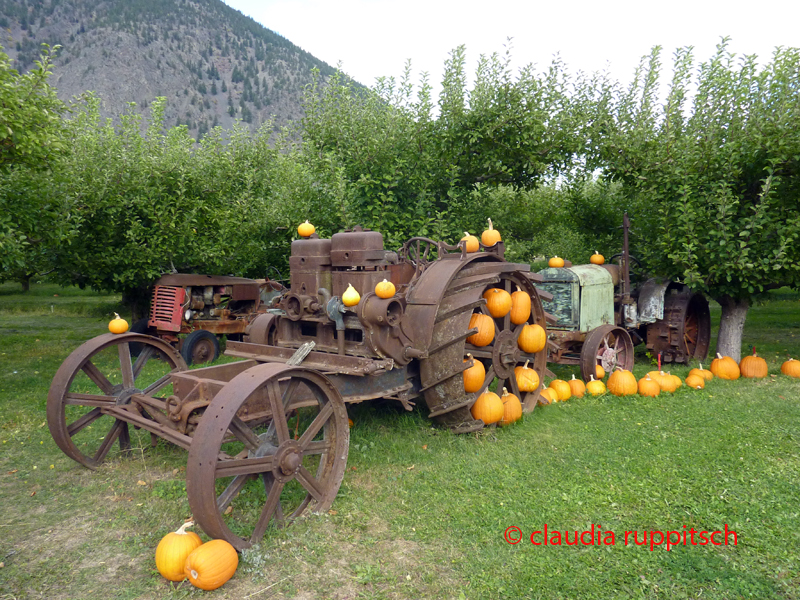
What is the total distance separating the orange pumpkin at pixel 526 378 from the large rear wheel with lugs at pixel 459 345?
221 mm

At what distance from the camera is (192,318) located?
448 inches

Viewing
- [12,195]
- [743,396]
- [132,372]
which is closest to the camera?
[132,372]

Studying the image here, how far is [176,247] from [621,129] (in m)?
9.10

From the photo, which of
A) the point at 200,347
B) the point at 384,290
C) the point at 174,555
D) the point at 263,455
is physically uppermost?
the point at 384,290

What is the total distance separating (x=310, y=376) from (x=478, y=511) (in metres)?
1.73

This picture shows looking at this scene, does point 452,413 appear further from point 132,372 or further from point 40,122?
point 40,122

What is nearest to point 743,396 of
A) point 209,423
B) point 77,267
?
point 209,423

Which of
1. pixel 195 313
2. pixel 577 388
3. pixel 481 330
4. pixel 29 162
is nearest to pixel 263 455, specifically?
pixel 481 330

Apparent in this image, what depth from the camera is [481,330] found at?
619 cm

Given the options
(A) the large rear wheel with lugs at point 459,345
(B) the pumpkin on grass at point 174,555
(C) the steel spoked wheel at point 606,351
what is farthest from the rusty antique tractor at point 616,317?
(B) the pumpkin on grass at point 174,555

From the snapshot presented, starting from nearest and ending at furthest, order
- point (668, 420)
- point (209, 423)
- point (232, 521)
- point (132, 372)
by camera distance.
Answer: point (209, 423)
point (232, 521)
point (132, 372)
point (668, 420)

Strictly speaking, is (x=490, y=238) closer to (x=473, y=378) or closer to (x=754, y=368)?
(x=473, y=378)

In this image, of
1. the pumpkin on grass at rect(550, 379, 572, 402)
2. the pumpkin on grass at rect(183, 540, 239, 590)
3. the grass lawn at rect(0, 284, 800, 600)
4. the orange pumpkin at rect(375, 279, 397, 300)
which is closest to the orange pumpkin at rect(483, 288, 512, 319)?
the grass lawn at rect(0, 284, 800, 600)

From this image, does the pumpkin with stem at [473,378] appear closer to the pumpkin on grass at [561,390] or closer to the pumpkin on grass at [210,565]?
the pumpkin on grass at [561,390]
